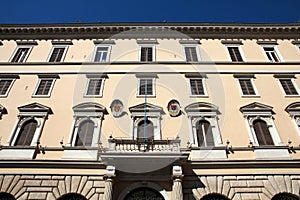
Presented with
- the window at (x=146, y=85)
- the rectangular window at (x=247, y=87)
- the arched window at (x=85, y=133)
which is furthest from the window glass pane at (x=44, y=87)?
the rectangular window at (x=247, y=87)

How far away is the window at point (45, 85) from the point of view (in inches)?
677

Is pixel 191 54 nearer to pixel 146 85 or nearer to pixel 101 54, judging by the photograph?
pixel 146 85

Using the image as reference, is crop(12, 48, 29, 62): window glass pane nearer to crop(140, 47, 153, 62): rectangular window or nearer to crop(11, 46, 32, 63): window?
crop(11, 46, 32, 63): window

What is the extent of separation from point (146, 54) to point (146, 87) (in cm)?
405

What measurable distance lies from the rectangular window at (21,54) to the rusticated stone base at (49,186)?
33.4ft

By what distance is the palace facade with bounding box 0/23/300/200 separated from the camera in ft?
42.1

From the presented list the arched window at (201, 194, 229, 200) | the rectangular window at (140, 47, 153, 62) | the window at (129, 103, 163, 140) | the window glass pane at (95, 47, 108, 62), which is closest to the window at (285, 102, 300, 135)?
the arched window at (201, 194, 229, 200)

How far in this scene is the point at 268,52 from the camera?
68.1ft

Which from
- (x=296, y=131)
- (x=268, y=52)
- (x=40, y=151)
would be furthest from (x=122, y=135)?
(x=268, y=52)

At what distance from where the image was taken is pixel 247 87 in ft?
58.1

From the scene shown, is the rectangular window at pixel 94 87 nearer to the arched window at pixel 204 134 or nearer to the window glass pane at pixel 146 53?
the window glass pane at pixel 146 53

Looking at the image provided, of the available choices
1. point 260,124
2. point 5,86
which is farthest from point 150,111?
point 5,86

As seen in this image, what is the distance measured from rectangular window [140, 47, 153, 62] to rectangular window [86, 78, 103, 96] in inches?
161

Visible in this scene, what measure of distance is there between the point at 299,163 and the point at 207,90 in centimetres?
695
